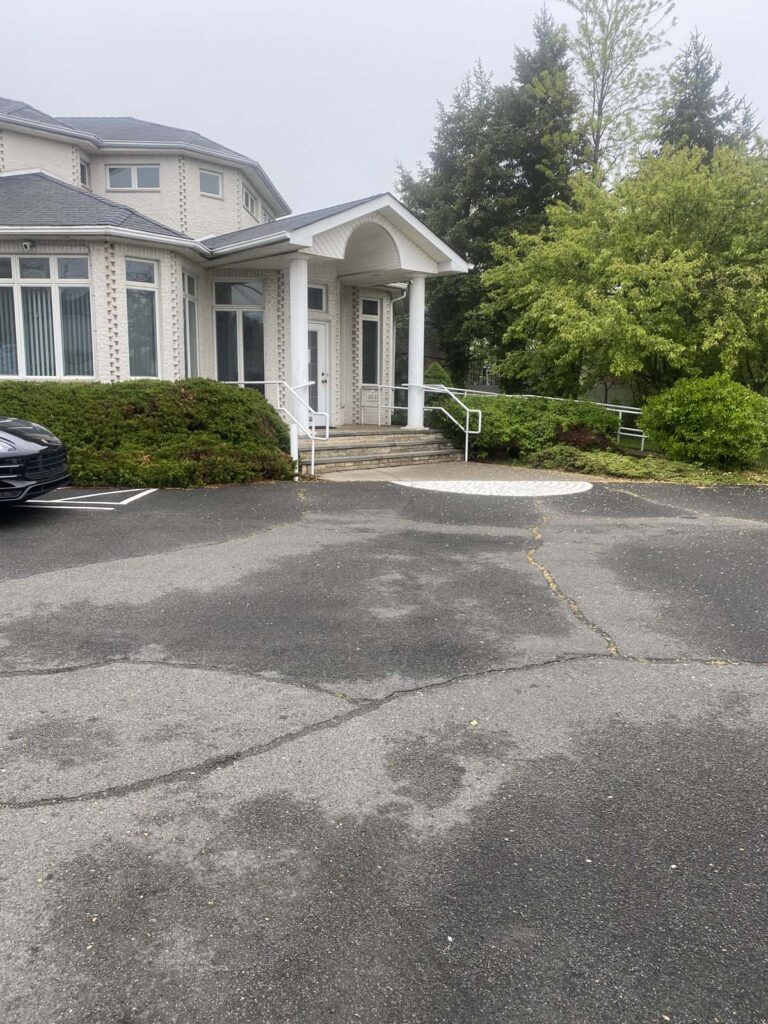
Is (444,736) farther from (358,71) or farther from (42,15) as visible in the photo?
(358,71)

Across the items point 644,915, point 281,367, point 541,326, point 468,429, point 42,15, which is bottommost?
point 644,915

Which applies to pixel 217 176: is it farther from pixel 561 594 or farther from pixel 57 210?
pixel 561 594

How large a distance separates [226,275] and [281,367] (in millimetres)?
2288

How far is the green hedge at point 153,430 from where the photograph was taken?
11234mm

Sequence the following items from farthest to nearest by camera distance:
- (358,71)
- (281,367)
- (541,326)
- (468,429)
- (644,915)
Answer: (358,71) < (541,326) < (281,367) < (468,429) < (644,915)

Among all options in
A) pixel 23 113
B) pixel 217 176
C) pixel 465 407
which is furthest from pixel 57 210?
pixel 465 407

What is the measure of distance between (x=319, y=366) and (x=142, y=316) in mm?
4411

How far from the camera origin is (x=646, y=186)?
15.6 m

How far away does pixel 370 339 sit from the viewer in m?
18.1

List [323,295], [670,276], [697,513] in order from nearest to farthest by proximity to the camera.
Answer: [697,513]
[670,276]
[323,295]

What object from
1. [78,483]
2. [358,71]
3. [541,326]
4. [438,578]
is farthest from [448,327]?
[358,71]

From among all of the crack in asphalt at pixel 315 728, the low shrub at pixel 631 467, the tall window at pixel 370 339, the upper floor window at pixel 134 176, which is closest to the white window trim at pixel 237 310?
the tall window at pixel 370 339

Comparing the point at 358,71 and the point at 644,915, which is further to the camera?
the point at 358,71

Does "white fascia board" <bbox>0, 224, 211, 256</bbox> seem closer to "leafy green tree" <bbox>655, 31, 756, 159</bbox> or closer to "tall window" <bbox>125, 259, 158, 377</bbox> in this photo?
"tall window" <bbox>125, 259, 158, 377</bbox>
